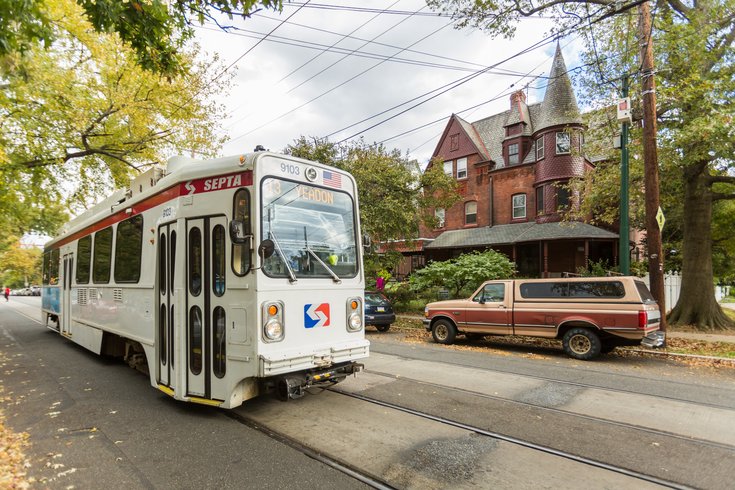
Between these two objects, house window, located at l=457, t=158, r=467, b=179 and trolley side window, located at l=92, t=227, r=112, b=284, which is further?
house window, located at l=457, t=158, r=467, b=179

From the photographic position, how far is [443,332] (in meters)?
12.0

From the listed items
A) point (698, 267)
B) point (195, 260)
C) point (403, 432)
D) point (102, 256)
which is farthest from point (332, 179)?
point (698, 267)

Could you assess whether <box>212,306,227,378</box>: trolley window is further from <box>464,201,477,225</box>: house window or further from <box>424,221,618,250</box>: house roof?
<box>464,201,477,225</box>: house window

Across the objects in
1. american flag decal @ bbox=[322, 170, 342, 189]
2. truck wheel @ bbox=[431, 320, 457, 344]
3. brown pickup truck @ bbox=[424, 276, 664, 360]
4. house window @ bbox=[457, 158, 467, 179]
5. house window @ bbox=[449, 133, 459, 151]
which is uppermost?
house window @ bbox=[449, 133, 459, 151]

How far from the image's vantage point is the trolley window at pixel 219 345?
493 centimetres

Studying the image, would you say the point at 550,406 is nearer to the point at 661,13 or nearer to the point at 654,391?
the point at 654,391

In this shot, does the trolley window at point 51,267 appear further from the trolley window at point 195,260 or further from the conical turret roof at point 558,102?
the conical turret roof at point 558,102

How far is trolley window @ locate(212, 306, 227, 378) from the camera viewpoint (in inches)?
194

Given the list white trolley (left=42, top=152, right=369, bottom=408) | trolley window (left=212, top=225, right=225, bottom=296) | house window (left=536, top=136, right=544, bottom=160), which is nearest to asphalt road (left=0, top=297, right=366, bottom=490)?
white trolley (left=42, top=152, right=369, bottom=408)

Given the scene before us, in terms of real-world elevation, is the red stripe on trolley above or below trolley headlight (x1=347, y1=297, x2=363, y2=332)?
above

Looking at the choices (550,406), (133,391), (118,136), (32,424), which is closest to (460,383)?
(550,406)

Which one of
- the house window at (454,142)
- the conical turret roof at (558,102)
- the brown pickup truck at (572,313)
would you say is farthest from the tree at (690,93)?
the house window at (454,142)

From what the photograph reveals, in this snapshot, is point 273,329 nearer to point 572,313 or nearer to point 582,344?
point 572,313

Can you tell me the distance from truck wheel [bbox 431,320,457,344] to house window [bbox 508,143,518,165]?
1849 centimetres
